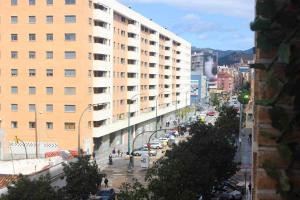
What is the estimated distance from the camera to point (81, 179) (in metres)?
30.7

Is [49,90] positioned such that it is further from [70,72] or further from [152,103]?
[152,103]

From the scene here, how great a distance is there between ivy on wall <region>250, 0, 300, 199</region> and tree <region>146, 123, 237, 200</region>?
21.9m

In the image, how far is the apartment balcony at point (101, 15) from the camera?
56378mm

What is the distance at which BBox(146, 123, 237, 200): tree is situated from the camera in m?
24.5

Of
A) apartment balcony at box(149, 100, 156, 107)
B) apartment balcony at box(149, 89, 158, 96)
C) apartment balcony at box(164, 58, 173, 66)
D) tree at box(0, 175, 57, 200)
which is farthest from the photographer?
apartment balcony at box(164, 58, 173, 66)

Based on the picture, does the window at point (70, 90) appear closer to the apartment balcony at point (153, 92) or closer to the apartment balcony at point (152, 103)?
the apartment balcony at point (153, 92)

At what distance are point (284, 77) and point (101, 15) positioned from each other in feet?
185

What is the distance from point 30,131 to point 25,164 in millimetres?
13372

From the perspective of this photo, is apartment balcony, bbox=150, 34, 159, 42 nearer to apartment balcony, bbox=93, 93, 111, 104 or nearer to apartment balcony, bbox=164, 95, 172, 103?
apartment balcony, bbox=164, 95, 172, 103

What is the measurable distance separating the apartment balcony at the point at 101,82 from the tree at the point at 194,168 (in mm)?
18983

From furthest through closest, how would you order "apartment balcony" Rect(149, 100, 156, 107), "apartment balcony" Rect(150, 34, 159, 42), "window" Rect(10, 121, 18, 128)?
"apartment balcony" Rect(150, 34, 159, 42), "apartment balcony" Rect(149, 100, 156, 107), "window" Rect(10, 121, 18, 128)

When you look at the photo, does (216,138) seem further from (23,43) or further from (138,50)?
(138,50)

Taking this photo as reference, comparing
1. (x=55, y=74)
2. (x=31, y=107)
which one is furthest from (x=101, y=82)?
(x=31, y=107)

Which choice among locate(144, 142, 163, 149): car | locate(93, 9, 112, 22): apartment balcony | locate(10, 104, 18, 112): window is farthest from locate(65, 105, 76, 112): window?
locate(144, 142, 163, 149): car
